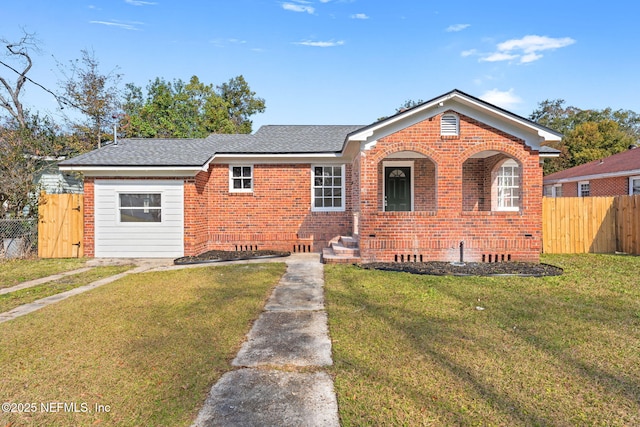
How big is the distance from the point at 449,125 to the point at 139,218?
9.98 metres

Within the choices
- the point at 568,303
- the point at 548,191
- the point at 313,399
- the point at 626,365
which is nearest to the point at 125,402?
the point at 313,399

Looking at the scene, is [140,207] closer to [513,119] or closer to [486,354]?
[486,354]

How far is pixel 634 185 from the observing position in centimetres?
1571

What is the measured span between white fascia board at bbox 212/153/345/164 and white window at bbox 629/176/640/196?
14262mm

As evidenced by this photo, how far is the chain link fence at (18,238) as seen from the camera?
10.4m

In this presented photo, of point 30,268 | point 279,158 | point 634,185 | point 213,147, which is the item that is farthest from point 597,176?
point 30,268

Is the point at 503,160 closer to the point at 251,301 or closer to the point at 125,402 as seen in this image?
the point at 251,301

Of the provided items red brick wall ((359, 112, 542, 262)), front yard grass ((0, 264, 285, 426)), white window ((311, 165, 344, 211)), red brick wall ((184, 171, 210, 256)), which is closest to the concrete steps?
red brick wall ((359, 112, 542, 262))

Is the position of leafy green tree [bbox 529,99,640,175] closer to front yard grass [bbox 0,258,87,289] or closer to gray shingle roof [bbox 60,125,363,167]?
gray shingle roof [bbox 60,125,363,167]

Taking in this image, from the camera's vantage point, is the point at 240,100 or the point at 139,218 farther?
the point at 240,100

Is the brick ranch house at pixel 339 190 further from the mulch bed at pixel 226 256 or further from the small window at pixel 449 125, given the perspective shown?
the mulch bed at pixel 226 256

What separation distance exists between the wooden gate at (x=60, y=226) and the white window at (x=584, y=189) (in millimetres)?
23775

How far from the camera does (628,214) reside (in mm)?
11086

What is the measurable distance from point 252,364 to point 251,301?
2319 mm
